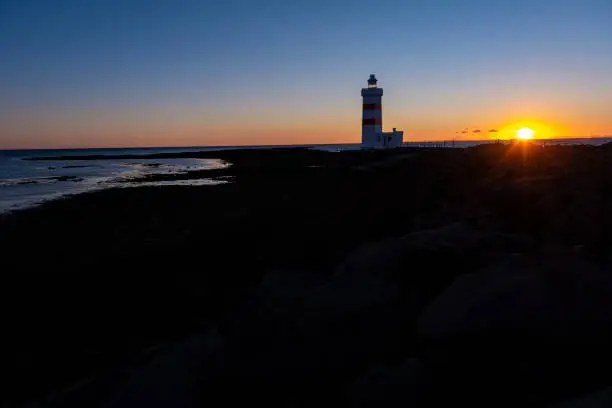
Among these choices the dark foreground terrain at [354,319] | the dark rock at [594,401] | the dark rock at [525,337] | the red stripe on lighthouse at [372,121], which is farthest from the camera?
the red stripe on lighthouse at [372,121]

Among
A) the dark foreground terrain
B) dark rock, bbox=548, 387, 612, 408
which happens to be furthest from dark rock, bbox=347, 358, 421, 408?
dark rock, bbox=548, 387, 612, 408

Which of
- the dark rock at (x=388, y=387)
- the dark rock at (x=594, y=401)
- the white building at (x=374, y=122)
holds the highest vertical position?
the white building at (x=374, y=122)

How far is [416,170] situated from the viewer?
82.8 ft

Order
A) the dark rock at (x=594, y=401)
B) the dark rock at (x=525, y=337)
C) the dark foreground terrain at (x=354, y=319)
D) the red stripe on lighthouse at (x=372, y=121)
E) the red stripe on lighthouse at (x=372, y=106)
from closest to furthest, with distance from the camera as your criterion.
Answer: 1. the dark rock at (x=594, y=401)
2. the dark rock at (x=525, y=337)
3. the dark foreground terrain at (x=354, y=319)
4. the red stripe on lighthouse at (x=372, y=106)
5. the red stripe on lighthouse at (x=372, y=121)

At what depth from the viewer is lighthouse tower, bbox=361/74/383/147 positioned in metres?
47.5

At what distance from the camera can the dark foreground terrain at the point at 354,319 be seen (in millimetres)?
3963

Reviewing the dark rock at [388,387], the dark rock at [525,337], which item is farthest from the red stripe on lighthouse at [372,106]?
the dark rock at [388,387]

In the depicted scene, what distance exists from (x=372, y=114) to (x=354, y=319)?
44616 mm

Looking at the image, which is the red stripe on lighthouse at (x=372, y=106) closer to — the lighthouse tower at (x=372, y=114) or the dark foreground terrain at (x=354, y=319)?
the lighthouse tower at (x=372, y=114)

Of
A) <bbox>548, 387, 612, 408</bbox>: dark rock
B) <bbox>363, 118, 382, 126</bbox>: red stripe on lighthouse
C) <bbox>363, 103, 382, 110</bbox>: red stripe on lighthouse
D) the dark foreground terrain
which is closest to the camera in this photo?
<bbox>548, 387, 612, 408</bbox>: dark rock

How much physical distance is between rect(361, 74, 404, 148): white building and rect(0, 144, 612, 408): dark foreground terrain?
37.7 metres

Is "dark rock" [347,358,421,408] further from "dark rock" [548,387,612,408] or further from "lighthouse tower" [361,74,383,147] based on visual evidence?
"lighthouse tower" [361,74,383,147]

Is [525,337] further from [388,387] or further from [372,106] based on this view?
[372,106]

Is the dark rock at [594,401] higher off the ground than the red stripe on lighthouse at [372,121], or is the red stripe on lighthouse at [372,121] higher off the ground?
the red stripe on lighthouse at [372,121]
